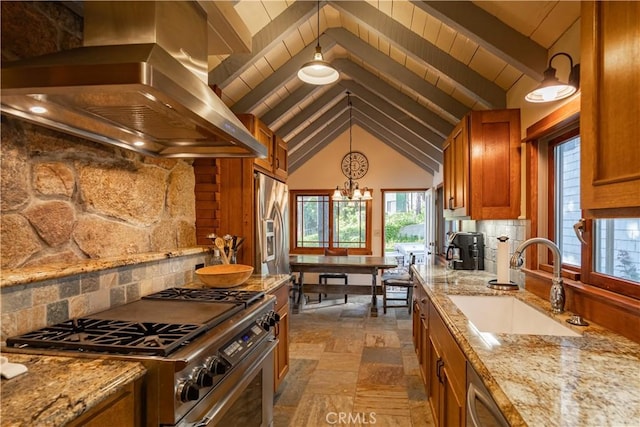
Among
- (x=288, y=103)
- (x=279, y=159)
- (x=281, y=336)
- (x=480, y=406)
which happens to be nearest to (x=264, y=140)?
(x=279, y=159)

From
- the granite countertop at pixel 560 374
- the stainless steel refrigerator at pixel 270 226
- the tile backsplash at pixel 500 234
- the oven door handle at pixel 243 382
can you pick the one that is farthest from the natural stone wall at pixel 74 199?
the tile backsplash at pixel 500 234

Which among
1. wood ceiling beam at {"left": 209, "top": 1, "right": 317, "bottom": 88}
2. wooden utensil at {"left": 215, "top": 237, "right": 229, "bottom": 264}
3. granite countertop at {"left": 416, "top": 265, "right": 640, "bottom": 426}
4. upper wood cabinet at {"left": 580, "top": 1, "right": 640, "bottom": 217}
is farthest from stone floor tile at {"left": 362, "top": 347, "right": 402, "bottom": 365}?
wood ceiling beam at {"left": 209, "top": 1, "right": 317, "bottom": 88}

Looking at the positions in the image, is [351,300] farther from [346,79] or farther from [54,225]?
[54,225]

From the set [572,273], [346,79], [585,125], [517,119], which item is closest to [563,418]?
[585,125]

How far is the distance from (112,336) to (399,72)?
10.9 ft

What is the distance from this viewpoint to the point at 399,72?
139 inches

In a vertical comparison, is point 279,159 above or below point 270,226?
above

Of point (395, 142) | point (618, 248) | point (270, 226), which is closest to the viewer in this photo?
point (618, 248)

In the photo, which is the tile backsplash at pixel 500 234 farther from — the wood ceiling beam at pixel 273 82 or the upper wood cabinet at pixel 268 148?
the wood ceiling beam at pixel 273 82

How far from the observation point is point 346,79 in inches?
198

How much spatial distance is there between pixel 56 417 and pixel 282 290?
188 centimetres

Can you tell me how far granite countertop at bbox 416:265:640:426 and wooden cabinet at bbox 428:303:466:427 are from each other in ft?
0.41

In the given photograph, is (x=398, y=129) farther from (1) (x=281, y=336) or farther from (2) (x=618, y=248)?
(2) (x=618, y=248)

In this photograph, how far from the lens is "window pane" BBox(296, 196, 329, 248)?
729 cm
